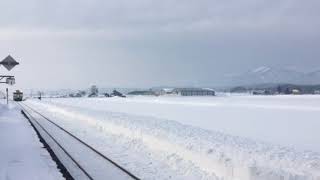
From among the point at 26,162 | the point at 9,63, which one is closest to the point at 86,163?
the point at 26,162

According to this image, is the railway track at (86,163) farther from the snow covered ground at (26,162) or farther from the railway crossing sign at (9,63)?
the railway crossing sign at (9,63)

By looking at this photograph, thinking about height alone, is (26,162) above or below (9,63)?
below

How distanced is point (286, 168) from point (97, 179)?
4.71 m

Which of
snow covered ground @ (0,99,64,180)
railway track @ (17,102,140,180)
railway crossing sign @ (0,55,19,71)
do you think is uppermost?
railway crossing sign @ (0,55,19,71)

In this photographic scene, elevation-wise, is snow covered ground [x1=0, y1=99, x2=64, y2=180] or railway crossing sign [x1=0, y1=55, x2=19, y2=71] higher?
railway crossing sign [x1=0, y1=55, x2=19, y2=71]

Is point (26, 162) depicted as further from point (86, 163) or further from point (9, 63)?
point (9, 63)

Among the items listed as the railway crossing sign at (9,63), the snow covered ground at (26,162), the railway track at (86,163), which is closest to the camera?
the snow covered ground at (26,162)

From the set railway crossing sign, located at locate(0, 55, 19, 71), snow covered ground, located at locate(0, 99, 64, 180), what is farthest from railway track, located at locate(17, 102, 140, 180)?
railway crossing sign, located at locate(0, 55, 19, 71)

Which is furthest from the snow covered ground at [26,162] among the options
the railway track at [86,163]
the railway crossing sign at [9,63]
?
the railway crossing sign at [9,63]

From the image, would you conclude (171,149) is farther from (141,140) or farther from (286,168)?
(286,168)

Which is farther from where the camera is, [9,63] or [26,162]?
[9,63]

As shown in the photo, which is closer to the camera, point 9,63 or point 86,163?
point 86,163

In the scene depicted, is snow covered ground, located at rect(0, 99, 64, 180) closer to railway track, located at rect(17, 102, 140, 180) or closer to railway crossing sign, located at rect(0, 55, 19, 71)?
railway track, located at rect(17, 102, 140, 180)

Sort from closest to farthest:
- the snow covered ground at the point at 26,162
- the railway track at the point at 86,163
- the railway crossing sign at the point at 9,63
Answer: the snow covered ground at the point at 26,162
the railway track at the point at 86,163
the railway crossing sign at the point at 9,63
